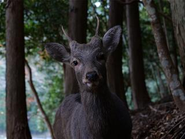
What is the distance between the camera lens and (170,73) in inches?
195

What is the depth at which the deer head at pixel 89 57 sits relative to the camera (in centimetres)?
388

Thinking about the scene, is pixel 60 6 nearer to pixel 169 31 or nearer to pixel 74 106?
pixel 74 106

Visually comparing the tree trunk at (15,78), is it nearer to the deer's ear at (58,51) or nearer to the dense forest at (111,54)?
the dense forest at (111,54)

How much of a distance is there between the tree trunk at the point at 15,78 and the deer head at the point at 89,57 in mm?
1432

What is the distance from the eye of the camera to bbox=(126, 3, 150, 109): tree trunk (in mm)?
9812

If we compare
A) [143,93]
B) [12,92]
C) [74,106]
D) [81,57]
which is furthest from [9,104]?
[143,93]

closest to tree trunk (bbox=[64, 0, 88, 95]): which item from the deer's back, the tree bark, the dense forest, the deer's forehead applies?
the dense forest

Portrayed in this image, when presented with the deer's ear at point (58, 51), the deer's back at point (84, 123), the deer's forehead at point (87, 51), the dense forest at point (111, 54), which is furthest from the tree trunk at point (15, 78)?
the deer's forehead at point (87, 51)

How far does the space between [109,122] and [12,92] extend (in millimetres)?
2511

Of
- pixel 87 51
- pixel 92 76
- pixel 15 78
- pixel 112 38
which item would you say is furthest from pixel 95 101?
pixel 15 78

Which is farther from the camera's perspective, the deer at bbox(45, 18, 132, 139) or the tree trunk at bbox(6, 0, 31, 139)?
the tree trunk at bbox(6, 0, 31, 139)

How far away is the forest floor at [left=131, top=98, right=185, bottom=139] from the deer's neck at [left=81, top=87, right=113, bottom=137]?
3.00ft

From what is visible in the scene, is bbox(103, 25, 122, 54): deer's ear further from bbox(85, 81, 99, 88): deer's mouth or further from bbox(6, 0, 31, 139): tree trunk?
bbox(6, 0, 31, 139): tree trunk

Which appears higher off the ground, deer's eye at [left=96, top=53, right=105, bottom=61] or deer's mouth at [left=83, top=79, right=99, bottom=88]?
deer's eye at [left=96, top=53, right=105, bottom=61]
